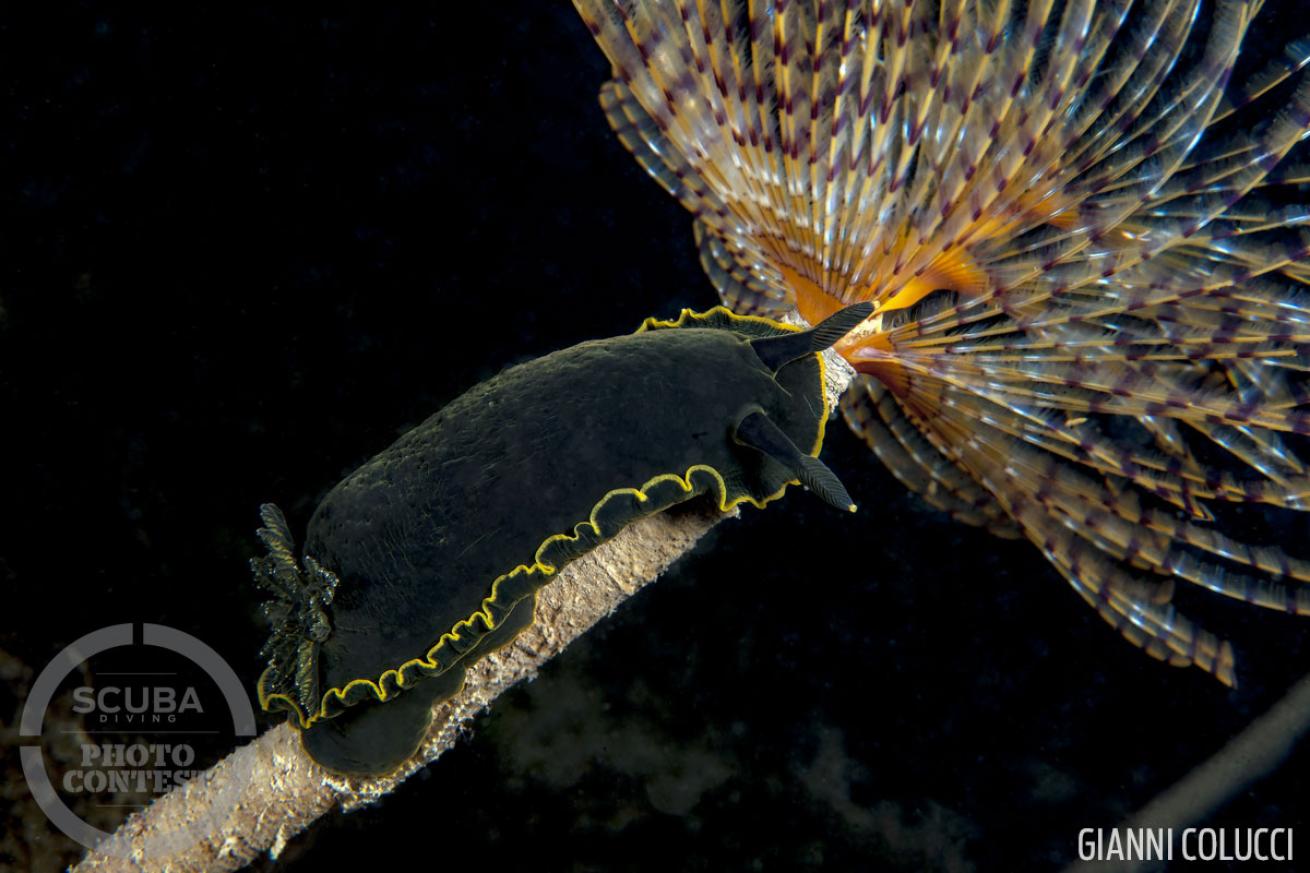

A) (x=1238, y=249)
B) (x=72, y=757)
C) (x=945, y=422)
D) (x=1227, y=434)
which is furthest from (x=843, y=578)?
(x=72, y=757)

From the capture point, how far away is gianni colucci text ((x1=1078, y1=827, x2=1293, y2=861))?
3.73 meters

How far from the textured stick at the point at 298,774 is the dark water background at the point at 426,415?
1.11 m

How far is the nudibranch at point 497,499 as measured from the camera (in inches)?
77.7

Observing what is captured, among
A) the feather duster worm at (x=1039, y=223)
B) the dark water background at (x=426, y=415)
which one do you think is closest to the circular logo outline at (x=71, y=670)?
the dark water background at (x=426, y=415)

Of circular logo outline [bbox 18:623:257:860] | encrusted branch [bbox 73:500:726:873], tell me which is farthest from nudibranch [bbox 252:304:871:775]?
circular logo outline [bbox 18:623:257:860]

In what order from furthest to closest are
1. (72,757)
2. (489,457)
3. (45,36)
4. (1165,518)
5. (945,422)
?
(72,757)
(45,36)
(945,422)
(1165,518)
(489,457)

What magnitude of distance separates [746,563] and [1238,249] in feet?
8.21

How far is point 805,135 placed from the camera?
2.32m

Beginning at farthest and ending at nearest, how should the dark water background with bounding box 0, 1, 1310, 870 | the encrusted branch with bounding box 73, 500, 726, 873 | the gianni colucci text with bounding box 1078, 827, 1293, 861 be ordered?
the gianni colucci text with bounding box 1078, 827, 1293, 861 → the dark water background with bounding box 0, 1, 1310, 870 → the encrusted branch with bounding box 73, 500, 726, 873

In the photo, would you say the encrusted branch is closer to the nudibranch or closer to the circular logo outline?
the nudibranch

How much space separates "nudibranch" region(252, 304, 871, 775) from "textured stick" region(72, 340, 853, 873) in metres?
0.19

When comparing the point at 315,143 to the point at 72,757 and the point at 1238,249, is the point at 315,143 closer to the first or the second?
the point at 72,757

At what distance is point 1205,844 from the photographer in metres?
3.77

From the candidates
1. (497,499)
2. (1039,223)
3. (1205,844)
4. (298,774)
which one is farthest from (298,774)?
(1205,844)
